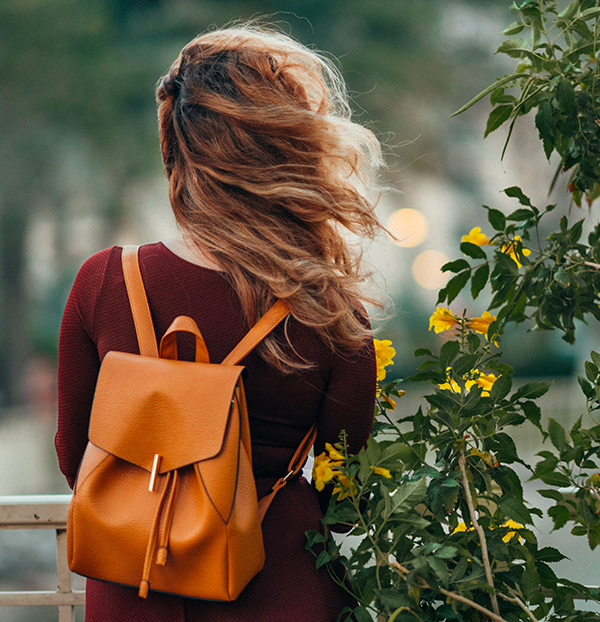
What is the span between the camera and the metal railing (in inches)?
46.2

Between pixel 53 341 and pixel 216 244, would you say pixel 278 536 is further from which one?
pixel 53 341

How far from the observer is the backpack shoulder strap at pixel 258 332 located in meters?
0.75

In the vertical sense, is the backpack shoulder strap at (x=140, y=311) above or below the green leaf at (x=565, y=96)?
below

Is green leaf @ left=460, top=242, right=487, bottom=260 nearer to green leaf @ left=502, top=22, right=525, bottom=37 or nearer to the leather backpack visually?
green leaf @ left=502, top=22, right=525, bottom=37

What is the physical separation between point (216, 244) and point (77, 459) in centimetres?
38

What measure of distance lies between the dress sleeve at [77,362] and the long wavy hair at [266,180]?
5.3 inches

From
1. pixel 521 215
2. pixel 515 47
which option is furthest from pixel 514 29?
pixel 521 215

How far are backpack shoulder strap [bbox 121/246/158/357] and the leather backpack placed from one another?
2cm

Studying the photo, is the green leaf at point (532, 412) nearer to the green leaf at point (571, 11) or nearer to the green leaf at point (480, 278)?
the green leaf at point (480, 278)

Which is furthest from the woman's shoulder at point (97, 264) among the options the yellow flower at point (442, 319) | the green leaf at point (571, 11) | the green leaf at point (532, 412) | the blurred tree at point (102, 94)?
the blurred tree at point (102, 94)

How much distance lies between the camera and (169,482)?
0.69 metres

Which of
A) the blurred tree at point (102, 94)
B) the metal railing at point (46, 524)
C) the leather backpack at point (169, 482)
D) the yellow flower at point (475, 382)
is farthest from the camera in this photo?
the blurred tree at point (102, 94)

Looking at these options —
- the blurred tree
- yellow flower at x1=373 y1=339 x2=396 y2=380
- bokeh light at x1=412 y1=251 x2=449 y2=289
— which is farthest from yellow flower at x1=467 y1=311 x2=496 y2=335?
bokeh light at x1=412 y1=251 x2=449 y2=289

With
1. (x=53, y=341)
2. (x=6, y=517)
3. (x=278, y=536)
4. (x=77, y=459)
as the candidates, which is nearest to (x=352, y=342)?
(x=278, y=536)
